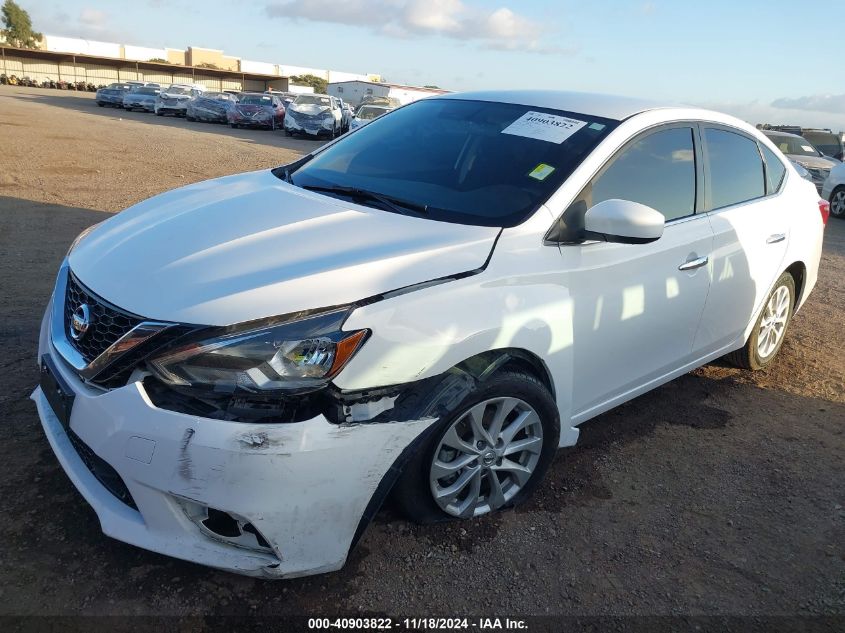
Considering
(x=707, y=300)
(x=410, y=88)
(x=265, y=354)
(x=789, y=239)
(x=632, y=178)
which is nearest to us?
Result: (x=265, y=354)

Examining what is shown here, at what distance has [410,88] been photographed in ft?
105

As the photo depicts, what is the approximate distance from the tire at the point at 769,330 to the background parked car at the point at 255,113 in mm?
25229

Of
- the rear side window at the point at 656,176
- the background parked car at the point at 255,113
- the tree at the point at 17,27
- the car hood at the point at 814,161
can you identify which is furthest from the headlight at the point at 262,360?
the tree at the point at 17,27

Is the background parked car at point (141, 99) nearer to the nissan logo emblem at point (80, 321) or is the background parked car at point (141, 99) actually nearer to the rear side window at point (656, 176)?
the rear side window at point (656, 176)

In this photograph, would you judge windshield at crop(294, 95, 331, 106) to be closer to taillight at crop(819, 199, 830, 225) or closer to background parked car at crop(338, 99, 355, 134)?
background parked car at crop(338, 99, 355, 134)

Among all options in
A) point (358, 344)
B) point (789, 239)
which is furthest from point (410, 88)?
point (358, 344)

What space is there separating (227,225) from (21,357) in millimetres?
1987

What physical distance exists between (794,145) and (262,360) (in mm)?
16580

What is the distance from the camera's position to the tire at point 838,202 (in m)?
13.0

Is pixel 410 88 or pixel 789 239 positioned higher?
pixel 789 239

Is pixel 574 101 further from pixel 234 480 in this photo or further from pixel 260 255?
pixel 234 480

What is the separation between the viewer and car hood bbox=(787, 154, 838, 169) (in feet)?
47.9

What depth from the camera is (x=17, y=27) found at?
79375mm

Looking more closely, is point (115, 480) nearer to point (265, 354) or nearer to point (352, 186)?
point (265, 354)
